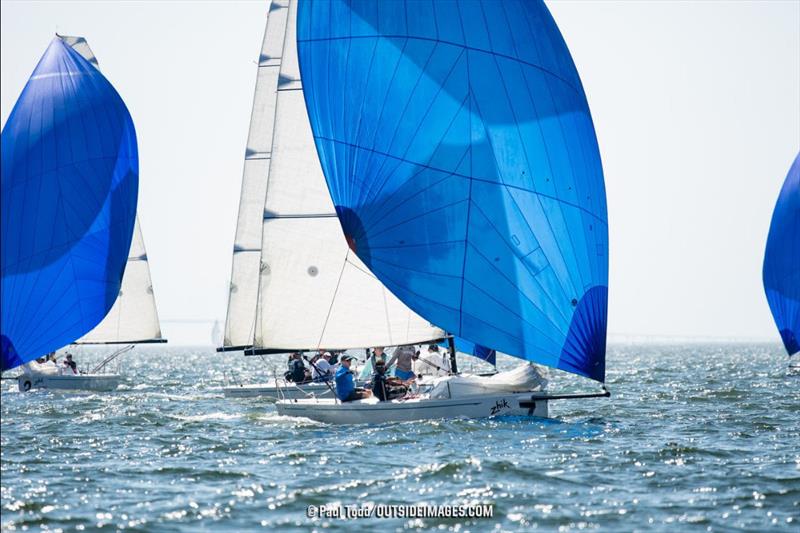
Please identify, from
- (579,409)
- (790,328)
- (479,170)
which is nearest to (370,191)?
(479,170)

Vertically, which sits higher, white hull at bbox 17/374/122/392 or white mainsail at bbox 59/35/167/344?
white mainsail at bbox 59/35/167/344

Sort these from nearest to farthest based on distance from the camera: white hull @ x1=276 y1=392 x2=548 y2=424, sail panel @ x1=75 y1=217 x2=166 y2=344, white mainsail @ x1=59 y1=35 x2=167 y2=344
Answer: white hull @ x1=276 y1=392 x2=548 y2=424, white mainsail @ x1=59 y1=35 x2=167 y2=344, sail panel @ x1=75 y1=217 x2=166 y2=344

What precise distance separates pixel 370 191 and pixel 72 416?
981 cm

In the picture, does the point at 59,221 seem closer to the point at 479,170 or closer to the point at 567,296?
the point at 479,170

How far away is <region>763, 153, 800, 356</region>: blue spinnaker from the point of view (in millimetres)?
49750

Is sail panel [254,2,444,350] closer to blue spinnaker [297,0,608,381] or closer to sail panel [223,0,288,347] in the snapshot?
blue spinnaker [297,0,608,381]

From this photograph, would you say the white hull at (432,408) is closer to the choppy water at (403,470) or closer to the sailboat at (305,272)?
the choppy water at (403,470)

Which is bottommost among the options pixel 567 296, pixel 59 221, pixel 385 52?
pixel 567 296

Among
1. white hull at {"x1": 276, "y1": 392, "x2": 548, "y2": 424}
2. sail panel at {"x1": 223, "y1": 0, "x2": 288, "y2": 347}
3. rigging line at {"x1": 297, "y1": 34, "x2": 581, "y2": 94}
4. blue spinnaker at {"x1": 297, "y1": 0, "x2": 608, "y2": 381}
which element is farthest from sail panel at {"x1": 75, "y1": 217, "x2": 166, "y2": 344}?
rigging line at {"x1": 297, "y1": 34, "x2": 581, "y2": 94}

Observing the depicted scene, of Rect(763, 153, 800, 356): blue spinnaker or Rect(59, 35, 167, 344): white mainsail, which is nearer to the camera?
Rect(59, 35, 167, 344): white mainsail

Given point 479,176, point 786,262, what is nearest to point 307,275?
point 479,176

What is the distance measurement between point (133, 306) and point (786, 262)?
2767 cm

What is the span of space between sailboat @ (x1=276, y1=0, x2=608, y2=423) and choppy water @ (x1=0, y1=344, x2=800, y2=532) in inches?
69.1

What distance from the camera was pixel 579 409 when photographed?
30328 mm
